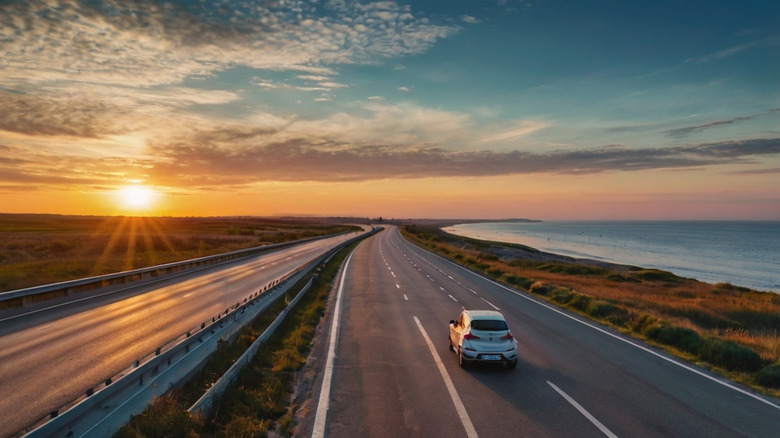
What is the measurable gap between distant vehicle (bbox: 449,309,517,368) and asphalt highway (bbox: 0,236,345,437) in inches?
350

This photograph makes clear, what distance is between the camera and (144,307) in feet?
71.8

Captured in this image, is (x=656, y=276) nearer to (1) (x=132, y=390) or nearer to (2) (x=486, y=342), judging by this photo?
(2) (x=486, y=342)

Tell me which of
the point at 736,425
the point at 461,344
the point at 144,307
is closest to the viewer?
the point at 736,425

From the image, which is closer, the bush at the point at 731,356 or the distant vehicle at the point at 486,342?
the distant vehicle at the point at 486,342

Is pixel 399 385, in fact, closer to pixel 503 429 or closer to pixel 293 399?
pixel 293 399

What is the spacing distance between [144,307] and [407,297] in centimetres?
1353

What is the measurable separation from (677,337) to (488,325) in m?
8.40

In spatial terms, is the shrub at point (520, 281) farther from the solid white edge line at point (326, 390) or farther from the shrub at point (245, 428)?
the shrub at point (245, 428)

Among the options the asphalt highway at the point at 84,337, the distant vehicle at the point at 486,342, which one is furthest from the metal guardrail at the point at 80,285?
the distant vehicle at the point at 486,342

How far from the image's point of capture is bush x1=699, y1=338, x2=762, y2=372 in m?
14.5

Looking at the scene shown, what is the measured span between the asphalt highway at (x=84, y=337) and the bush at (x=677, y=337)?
55.0ft

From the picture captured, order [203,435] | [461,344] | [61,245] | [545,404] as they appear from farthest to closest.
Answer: [61,245] → [461,344] → [545,404] → [203,435]

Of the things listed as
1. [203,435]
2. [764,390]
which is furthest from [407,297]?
[203,435]

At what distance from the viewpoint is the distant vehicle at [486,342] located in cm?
1354
